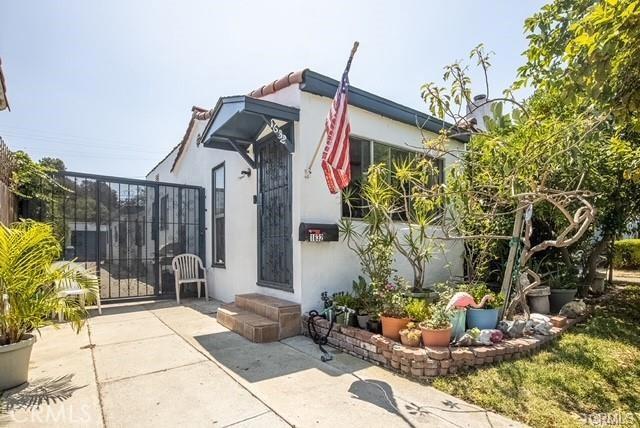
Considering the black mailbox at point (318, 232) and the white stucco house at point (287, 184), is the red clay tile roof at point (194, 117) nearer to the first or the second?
the white stucco house at point (287, 184)

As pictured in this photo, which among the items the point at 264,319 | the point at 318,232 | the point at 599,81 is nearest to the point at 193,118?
the point at 318,232

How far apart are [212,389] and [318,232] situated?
256 cm

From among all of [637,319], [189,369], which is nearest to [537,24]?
[637,319]

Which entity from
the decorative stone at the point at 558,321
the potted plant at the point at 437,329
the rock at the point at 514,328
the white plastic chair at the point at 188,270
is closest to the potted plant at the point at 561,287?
the decorative stone at the point at 558,321

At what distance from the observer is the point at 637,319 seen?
5641 millimetres

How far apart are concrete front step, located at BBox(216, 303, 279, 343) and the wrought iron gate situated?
3069mm

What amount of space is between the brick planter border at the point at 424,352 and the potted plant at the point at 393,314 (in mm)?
121

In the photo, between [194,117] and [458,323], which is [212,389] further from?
[194,117]

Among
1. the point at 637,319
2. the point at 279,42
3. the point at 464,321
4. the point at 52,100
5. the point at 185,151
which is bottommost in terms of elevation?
the point at 637,319

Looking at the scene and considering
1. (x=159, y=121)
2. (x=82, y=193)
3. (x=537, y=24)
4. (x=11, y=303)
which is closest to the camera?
(x=11, y=303)

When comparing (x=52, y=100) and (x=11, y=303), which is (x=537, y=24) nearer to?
(x=11, y=303)

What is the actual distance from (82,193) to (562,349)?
29.0ft

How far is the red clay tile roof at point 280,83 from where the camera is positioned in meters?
5.18

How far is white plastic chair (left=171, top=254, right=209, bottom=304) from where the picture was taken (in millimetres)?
7592
